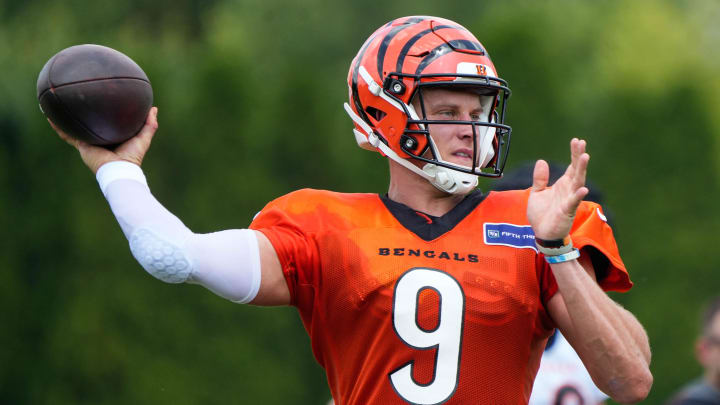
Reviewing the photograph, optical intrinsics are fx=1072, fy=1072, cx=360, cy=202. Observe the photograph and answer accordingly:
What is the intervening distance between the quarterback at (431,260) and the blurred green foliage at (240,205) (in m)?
6.18

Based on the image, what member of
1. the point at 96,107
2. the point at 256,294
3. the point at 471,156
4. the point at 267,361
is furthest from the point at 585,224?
the point at 267,361

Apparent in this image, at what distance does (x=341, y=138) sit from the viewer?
32.8 feet

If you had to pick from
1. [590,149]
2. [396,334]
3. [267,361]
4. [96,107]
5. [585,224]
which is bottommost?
[267,361]

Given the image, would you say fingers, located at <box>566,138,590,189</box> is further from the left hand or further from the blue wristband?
the blue wristband

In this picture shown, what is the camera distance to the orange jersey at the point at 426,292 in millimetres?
2912

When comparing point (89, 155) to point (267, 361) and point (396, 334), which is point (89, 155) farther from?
point (267, 361)

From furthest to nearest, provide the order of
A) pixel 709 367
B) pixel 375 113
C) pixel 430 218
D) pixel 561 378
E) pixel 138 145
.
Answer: pixel 709 367 → pixel 561 378 → pixel 375 113 → pixel 430 218 → pixel 138 145

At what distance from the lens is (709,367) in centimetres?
485

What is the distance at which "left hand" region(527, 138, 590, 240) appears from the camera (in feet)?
8.98

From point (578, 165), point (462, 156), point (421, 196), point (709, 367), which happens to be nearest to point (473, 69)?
point (462, 156)

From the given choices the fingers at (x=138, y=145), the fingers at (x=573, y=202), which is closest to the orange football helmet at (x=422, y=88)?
the fingers at (x=573, y=202)

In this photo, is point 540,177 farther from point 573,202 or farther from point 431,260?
point 431,260

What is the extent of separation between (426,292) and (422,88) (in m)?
0.62

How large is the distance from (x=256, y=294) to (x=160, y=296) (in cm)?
646
